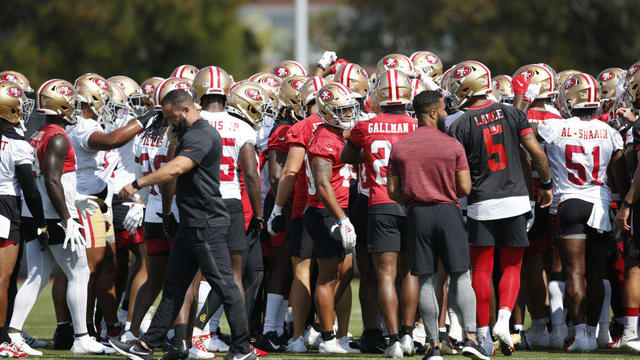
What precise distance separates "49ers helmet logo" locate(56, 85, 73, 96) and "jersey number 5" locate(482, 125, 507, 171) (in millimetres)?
3735

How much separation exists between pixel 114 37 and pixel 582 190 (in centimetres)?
2560

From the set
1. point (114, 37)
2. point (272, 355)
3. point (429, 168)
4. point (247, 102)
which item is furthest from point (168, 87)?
point (114, 37)

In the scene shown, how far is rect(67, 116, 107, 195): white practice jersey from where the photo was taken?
10.1m

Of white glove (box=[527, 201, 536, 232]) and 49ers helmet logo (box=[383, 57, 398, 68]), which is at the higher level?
49ers helmet logo (box=[383, 57, 398, 68])

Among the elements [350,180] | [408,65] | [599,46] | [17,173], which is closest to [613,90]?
[408,65]

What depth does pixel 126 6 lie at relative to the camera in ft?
112

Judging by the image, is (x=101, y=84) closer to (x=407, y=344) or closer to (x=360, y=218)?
(x=360, y=218)

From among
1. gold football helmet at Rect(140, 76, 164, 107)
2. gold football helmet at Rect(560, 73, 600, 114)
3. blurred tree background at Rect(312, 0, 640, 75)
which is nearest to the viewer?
gold football helmet at Rect(560, 73, 600, 114)

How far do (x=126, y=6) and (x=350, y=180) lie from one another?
24973 millimetres

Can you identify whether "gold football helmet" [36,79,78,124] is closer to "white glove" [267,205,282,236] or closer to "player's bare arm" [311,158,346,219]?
"white glove" [267,205,282,236]

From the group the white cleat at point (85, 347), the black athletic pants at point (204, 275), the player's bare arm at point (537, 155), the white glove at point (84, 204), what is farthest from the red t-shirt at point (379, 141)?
the white cleat at point (85, 347)

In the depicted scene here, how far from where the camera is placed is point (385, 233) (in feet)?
30.1

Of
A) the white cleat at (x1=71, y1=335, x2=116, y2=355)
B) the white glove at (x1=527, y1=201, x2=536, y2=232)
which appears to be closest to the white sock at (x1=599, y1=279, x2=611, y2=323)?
the white glove at (x1=527, y1=201, x2=536, y2=232)

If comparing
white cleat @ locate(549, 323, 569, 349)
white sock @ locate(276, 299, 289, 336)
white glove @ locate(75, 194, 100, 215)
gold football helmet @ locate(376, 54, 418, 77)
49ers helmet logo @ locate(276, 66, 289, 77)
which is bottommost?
white cleat @ locate(549, 323, 569, 349)
